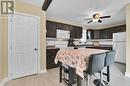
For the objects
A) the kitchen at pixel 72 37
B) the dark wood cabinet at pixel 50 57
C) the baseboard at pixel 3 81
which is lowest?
the baseboard at pixel 3 81

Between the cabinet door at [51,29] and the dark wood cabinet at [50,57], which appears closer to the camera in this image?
the dark wood cabinet at [50,57]

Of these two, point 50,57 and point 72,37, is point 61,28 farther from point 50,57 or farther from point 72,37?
point 50,57

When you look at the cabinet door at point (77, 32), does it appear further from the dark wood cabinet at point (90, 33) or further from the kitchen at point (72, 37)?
the dark wood cabinet at point (90, 33)

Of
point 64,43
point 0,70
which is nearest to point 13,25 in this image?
point 0,70

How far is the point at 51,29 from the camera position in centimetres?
532

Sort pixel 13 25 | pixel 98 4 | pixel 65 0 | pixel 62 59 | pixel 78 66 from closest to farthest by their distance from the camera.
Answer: pixel 78 66 → pixel 62 59 → pixel 13 25 → pixel 65 0 → pixel 98 4

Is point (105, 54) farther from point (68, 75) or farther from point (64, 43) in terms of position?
point (64, 43)

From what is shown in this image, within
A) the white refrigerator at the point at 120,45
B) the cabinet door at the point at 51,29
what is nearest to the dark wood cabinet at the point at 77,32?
the cabinet door at the point at 51,29

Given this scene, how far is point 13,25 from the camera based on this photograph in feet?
11.8

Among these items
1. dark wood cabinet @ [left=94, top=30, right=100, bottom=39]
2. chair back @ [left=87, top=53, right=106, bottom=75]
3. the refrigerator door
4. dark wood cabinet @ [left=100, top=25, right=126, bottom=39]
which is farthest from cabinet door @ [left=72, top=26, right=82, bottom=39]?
chair back @ [left=87, top=53, right=106, bottom=75]

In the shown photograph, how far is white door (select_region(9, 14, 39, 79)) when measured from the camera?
11.8 feet

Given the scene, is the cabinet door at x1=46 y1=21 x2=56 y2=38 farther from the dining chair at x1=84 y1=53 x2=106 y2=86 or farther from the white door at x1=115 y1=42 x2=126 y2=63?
the white door at x1=115 y1=42 x2=126 y2=63

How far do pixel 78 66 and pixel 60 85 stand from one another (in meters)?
1.15

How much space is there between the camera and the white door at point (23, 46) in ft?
11.8
